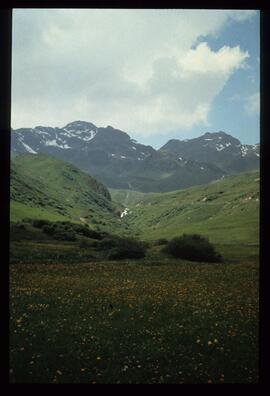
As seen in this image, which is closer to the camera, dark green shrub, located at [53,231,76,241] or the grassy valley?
the grassy valley

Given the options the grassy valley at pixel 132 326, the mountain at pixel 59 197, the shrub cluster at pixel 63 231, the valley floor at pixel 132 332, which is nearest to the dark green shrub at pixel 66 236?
the shrub cluster at pixel 63 231

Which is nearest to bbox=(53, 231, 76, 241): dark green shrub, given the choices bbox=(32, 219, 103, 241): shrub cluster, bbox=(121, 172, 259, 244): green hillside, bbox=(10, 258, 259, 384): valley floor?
bbox=(32, 219, 103, 241): shrub cluster

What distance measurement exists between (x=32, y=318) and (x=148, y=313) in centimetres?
337

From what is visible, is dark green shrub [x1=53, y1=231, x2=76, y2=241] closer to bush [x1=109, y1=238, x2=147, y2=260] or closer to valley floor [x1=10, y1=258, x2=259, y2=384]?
bush [x1=109, y1=238, x2=147, y2=260]

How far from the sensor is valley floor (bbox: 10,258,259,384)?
7367 millimetres

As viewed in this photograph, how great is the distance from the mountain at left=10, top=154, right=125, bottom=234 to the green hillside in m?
13.7

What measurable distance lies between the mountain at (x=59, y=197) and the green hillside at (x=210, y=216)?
13700 mm

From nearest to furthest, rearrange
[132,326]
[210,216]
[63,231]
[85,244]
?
[132,326] → [85,244] → [63,231] → [210,216]

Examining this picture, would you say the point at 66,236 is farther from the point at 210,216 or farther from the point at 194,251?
the point at 210,216

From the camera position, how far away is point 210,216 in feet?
500

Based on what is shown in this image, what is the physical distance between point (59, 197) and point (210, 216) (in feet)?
184

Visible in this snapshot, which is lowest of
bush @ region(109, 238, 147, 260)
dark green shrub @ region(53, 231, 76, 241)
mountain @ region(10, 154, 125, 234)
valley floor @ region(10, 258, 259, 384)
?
valley floor @ region(10, 258, 259, 384)

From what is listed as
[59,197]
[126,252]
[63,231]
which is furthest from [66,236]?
[59,197]
